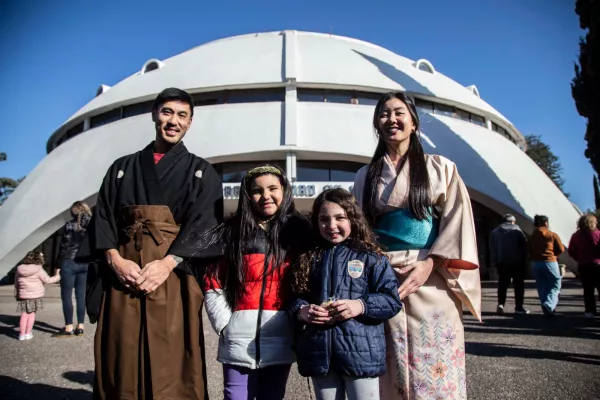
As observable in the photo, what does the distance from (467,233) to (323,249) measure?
728 millimetres

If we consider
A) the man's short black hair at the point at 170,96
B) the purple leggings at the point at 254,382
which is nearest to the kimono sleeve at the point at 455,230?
the purple leggings at the point at 254,382

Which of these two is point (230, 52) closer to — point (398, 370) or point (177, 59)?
point (177, 59)

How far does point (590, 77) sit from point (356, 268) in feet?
34.8

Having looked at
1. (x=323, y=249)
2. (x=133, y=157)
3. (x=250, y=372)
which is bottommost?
(x=250, y=372)

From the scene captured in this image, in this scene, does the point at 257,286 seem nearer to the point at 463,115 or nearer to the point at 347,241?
the point at 347,241

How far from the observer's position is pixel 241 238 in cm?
223

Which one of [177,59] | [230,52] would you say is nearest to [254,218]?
[230,52]

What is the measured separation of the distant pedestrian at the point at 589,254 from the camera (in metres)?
6.27

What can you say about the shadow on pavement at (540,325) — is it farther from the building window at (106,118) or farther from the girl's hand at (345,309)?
the building window at (106,118)

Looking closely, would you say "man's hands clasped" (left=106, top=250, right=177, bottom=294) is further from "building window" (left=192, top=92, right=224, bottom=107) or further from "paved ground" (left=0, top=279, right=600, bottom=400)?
"building window" (left=192, top=92, right=224, bottom=107)

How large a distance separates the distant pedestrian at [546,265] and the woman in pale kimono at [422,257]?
5.61 metres

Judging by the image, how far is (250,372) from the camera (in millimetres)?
2123

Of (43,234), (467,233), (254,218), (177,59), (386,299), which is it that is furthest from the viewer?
(177,59)

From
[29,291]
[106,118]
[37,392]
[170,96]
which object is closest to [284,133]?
[106,118]
